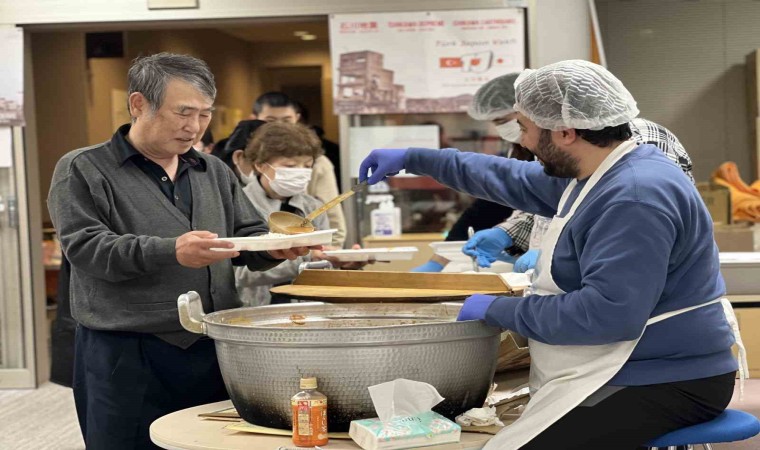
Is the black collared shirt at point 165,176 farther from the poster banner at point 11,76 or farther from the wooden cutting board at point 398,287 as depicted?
the poster banner at point 11,76

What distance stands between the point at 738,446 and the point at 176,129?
212 cm

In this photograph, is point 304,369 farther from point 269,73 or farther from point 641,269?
point 269,73

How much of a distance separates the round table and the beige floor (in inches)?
98.2

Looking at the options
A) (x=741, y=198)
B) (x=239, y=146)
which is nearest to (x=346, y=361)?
(x=239, y=146)

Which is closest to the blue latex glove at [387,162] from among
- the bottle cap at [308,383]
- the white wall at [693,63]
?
the bottle cap at [308,383]

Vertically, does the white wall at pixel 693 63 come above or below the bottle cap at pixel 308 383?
above

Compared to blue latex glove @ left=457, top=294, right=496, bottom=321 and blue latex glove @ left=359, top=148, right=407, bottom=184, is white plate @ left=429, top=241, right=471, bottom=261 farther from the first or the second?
blue latex glove @ left=457, top=294, right=496, bottom=321

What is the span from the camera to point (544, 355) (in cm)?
198

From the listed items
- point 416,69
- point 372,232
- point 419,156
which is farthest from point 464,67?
point 419,156

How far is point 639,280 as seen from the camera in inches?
69.9

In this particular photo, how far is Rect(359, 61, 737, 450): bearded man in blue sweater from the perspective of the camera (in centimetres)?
179

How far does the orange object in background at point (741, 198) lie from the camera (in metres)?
6.08

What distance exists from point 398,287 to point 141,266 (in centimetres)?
57

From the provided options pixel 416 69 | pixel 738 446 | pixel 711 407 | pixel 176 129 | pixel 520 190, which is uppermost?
pixel 416 69
